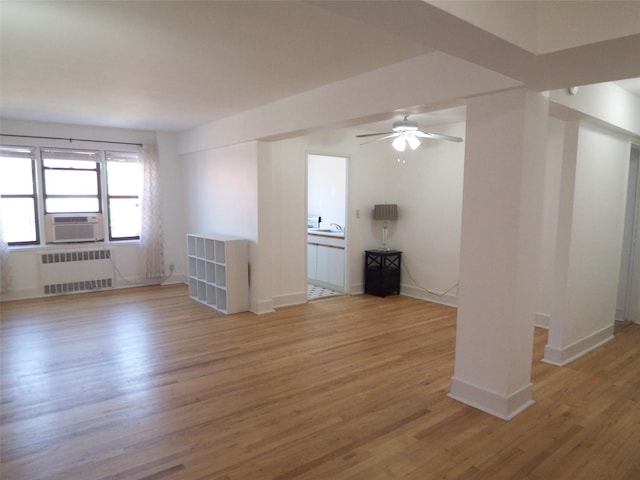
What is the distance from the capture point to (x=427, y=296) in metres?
6.14

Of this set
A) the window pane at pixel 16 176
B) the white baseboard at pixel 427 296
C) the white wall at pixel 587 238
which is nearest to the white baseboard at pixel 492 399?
the white wall at pixel 587 238

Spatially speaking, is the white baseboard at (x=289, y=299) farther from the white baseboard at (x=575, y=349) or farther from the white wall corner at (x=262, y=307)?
the white baseboard at (x=575, y=349)

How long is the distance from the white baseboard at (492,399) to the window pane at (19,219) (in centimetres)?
651

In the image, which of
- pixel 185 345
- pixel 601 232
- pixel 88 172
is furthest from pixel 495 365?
pixel 88 172

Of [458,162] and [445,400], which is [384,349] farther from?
[458,162]

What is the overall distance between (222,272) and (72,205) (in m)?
3.07

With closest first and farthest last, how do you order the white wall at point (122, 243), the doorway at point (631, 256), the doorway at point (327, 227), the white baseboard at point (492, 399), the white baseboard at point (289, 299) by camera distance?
the white baseboard at point (492, 399), the doorway at point (631, 256), the white baseboard at point (289, 299), the white wall at point (122, 243), the doorway at point (327, 227)

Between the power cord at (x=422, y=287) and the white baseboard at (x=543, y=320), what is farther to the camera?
the power cord at (x=422, y=287)


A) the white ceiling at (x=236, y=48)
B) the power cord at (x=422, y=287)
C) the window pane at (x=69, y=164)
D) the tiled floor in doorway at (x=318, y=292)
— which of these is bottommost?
the tiled floor in doorway at (x=318, y=292)

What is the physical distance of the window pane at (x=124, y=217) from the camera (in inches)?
269

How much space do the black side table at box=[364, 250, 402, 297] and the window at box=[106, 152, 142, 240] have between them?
4.15m

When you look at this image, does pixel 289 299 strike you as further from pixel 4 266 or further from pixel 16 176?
pixel 16 176

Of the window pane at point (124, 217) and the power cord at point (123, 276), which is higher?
the window pane at point (124, 217)

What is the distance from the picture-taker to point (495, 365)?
280cm
